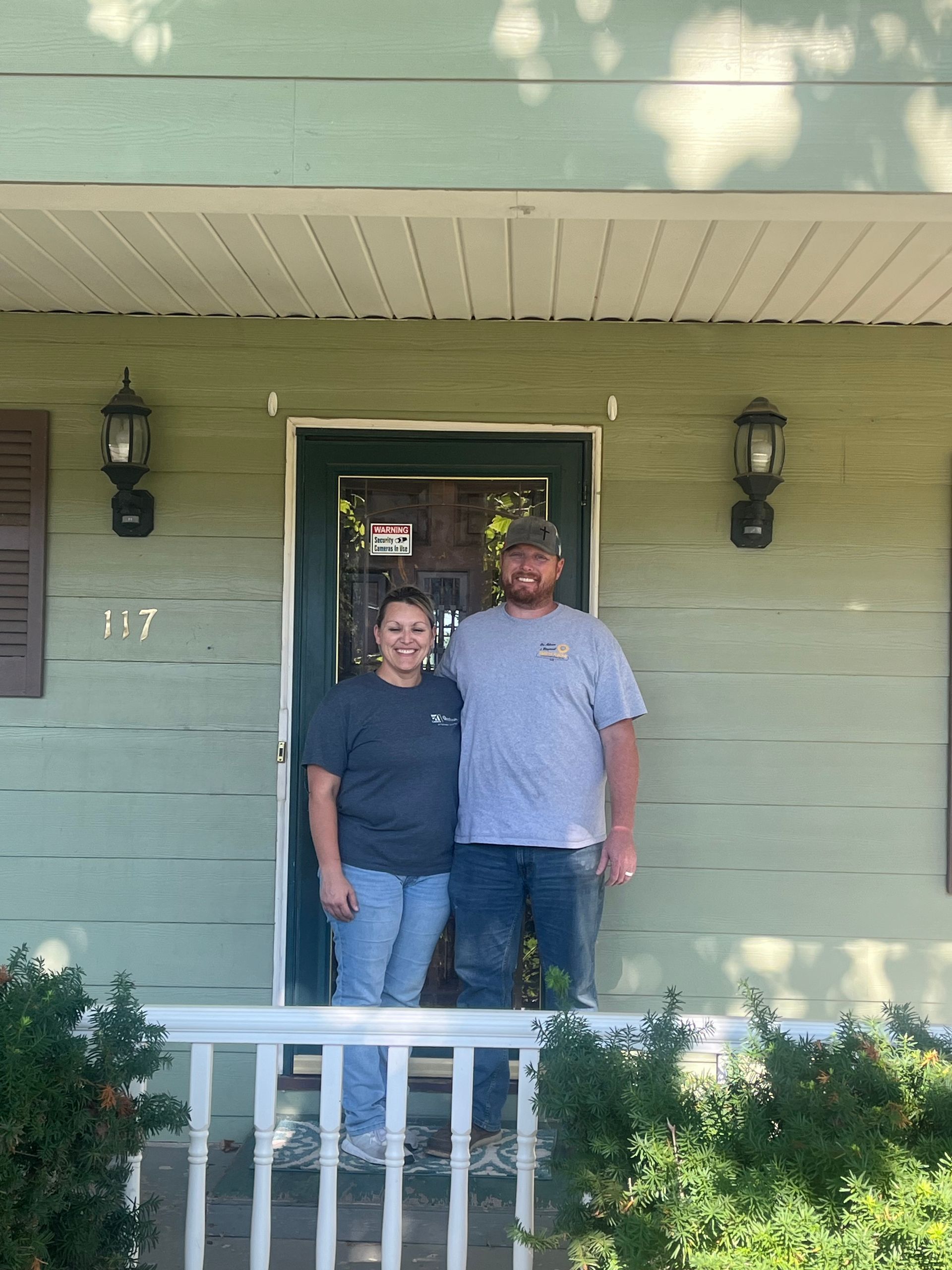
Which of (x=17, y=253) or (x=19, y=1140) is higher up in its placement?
(x=17, y=253)

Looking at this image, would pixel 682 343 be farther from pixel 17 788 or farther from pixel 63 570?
pixel 17 788

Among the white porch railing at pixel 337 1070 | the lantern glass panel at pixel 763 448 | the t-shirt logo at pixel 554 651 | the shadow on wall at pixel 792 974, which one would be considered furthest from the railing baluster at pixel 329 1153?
the lantern glass panel at pixel 763 448

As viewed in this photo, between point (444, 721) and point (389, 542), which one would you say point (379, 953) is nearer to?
point (444, 721)

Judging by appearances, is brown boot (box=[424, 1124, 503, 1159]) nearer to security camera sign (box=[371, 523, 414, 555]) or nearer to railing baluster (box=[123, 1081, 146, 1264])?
railing baluster (box=[123, 1081, 146, 1264])

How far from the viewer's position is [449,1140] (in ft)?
9.76

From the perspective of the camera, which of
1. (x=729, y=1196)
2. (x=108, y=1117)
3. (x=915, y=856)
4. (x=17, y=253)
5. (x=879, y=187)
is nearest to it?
(x=729, y=1196)

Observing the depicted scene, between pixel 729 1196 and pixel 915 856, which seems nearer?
pixel 729 1196

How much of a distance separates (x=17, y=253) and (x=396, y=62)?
1162 mm

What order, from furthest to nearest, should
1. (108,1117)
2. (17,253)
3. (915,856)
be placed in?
(915,856), (17,253), (108,1117)

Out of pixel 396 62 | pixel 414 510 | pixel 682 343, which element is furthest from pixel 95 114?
pixel 682 343

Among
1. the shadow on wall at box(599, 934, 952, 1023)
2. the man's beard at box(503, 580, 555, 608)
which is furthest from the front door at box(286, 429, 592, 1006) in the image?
the shadow on wall at box(599, 934, 952, 1023)

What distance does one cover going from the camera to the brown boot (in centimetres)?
288

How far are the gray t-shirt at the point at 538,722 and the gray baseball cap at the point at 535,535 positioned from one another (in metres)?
0.18

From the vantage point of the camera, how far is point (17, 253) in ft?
9.12
